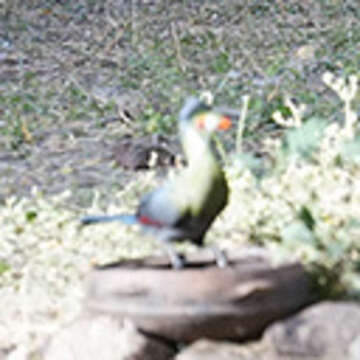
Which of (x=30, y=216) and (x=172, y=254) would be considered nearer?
(x=172, y=254)

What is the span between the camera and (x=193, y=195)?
296cm

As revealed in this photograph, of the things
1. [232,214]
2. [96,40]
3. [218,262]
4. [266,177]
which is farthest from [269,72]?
[218,262]

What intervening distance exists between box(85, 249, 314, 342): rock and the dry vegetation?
0.36ft

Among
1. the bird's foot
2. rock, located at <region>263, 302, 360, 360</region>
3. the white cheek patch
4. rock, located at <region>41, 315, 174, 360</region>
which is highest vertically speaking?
the white cheek patch

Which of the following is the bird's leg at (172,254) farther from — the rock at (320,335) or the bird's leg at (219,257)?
the rock at (320,335)

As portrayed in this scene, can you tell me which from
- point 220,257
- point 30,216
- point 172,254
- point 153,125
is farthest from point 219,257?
point 153,125

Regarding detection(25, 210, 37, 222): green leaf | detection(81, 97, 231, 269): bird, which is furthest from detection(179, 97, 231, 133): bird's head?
detection(25, 210, 37, 222): green leaf

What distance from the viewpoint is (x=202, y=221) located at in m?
3.00

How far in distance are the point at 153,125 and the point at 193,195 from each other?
2898 mm

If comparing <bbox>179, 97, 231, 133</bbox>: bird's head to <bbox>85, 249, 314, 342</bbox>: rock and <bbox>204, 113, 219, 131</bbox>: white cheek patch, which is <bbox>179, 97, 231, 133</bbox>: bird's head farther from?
<bbox>85, 249, 314, 342</bbox>: rock

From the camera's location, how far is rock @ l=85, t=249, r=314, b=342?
2.88 m

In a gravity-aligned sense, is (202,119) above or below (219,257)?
above

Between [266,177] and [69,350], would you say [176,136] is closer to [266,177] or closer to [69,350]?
[266,177]

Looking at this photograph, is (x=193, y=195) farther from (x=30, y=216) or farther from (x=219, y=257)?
(x=30, y=216)
